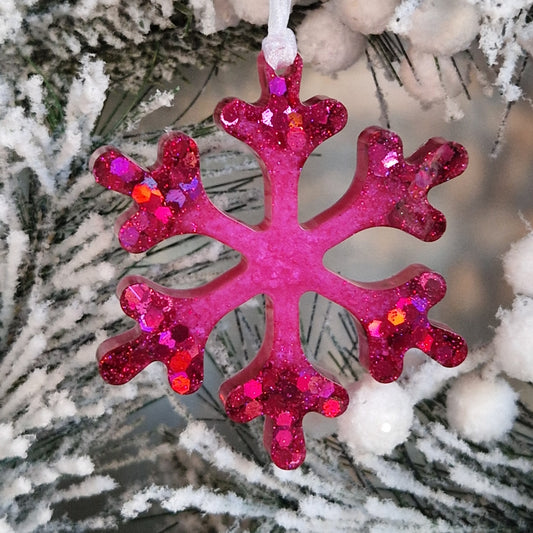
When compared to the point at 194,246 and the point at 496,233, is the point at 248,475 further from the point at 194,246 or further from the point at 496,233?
the point at 496,233

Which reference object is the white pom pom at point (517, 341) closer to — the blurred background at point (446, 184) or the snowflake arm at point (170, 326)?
the blurred background at point (446, 184)

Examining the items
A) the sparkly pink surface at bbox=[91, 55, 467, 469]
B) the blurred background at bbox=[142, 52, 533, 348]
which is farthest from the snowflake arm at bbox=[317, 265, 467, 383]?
the blurred background at bbox=[142, 52, 533, 348]

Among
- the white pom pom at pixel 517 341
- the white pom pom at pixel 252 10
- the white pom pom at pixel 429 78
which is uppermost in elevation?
the white pom pom at pixel 252 10

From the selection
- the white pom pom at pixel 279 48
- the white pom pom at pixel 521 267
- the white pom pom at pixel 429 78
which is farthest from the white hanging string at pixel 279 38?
the white pom pom at pixel 521 267

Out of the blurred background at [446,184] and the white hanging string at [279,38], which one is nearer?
the white hanging string at [279,38]

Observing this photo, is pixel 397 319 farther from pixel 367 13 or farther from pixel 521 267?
pixel 367 13

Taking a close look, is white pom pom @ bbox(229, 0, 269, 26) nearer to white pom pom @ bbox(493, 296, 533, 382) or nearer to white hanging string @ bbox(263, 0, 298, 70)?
white hanging string @ bbox(263, 0, 298, 70)

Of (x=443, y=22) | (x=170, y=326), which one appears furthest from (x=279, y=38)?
(x=170, y=326)
